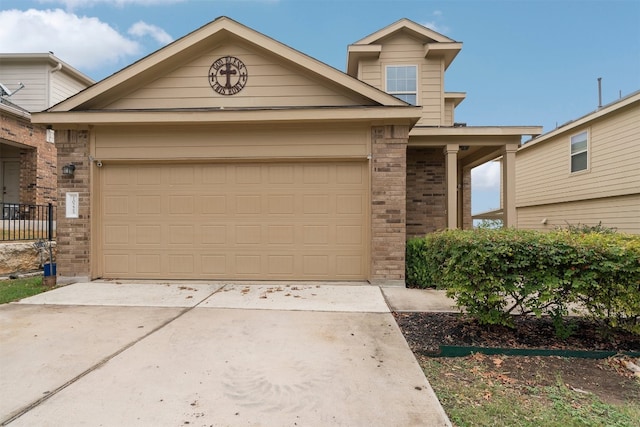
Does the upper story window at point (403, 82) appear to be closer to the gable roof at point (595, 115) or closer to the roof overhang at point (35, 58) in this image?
the gable roof at point (595, 115)

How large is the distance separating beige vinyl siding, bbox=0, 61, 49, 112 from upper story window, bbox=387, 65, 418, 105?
1235 cm

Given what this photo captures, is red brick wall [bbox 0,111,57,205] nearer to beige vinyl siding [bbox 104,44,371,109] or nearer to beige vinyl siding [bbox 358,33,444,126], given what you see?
beige vinyl siding [bbox 104,44,371,109]

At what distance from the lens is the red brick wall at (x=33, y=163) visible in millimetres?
10195

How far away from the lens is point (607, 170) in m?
10.4

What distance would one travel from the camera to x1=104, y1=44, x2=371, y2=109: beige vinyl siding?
687 centimetres

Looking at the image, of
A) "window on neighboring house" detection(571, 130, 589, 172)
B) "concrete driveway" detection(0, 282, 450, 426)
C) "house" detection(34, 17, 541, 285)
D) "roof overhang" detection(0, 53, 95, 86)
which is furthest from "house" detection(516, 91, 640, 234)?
"roof overhang" detection(0, 53, 95, 86)

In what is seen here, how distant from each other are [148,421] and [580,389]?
3.42 m

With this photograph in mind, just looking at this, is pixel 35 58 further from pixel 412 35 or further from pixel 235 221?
pixel 412 35

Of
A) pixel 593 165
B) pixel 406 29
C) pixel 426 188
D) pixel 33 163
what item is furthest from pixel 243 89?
pixel 593 165

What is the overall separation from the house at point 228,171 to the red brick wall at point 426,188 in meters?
2.97

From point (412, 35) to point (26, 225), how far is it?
38.2 ft

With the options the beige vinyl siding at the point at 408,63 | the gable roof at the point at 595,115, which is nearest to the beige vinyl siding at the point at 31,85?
the beige vinyl siding at the point at 408,63

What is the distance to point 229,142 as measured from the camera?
21.9ft

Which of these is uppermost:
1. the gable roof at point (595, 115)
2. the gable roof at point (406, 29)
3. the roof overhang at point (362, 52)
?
the gable roof at point (406, 29)
